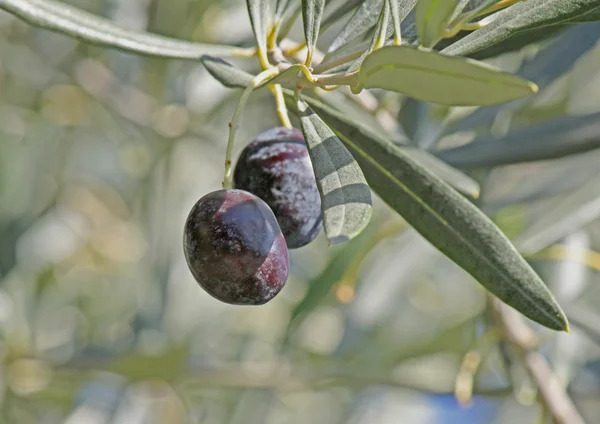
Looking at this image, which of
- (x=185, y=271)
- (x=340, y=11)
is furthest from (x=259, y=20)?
(x=185, y=271)

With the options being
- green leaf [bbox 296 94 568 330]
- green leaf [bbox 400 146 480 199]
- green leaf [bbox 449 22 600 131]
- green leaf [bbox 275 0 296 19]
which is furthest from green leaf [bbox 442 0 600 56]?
green leaf [bbox 449 22 600 131]

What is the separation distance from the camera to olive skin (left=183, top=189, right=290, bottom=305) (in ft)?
3.35

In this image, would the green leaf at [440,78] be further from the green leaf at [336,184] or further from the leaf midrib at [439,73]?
the green leaf at [336,184]

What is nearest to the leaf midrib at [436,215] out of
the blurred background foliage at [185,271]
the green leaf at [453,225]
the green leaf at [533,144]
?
the green leaf at [453,225]

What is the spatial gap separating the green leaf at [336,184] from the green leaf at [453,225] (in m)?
0.10

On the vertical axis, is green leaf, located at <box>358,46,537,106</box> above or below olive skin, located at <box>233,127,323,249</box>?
above

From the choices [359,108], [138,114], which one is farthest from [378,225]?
[138,114]

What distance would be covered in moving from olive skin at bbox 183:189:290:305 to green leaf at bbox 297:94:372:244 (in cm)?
10

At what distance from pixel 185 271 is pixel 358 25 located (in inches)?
71.8

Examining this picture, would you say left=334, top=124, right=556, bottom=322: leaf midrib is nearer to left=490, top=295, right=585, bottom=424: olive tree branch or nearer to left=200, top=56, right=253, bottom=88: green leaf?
left=200, top=56, right=253, bottom=88: green leaf

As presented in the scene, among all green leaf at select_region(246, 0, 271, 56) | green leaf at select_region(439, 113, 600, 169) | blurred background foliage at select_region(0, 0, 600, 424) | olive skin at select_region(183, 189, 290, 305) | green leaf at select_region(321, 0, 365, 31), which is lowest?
blurred background foliage at select_region(0, 0, 600, 424)

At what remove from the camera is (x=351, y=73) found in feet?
3.25

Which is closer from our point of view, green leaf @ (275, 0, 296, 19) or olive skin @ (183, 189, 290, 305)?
olive skin @ (183, 189, 290, 305)

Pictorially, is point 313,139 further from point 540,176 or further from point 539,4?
point 540,176
